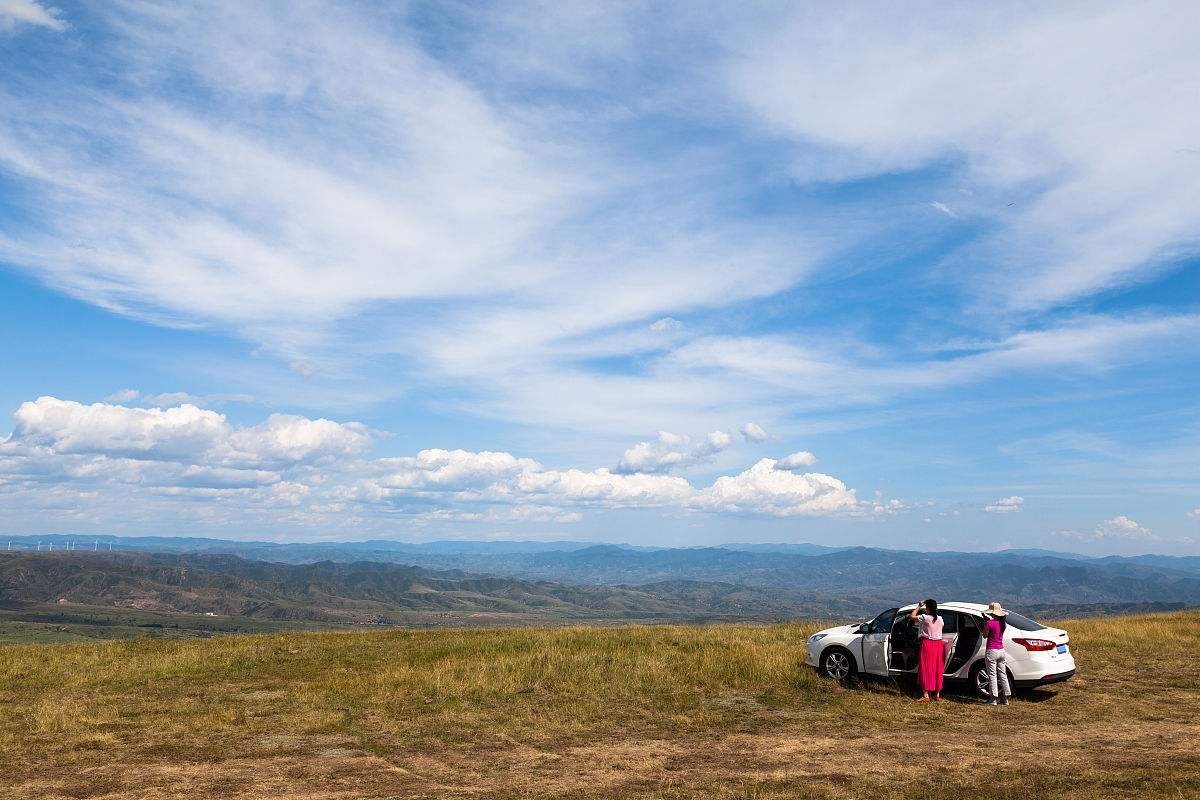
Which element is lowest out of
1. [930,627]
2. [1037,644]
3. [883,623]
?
[1037,644]

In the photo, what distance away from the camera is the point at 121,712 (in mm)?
16062

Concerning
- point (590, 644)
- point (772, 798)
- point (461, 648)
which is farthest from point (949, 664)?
point (461, 648)

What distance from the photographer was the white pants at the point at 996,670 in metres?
16.7

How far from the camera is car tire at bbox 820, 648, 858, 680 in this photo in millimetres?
18797

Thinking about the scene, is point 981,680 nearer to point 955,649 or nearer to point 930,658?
point 955,649

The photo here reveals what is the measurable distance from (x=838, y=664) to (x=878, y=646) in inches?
46.1

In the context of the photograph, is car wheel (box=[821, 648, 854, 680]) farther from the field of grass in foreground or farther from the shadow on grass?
the field of grass in foreground

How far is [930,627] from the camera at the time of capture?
1711 cm

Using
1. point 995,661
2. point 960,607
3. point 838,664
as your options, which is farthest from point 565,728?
point 960,607

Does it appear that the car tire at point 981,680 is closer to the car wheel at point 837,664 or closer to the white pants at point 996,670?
the white pants at point 996,670

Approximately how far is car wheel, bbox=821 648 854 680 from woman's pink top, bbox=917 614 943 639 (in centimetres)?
220

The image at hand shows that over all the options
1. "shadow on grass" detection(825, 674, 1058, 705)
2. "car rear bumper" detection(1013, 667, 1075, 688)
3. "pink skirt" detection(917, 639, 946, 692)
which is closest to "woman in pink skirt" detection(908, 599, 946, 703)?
"pink skirt" detection(917, 639, 946, 692)

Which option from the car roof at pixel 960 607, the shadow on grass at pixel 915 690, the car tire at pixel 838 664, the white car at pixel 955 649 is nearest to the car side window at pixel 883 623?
the white car at pixel 955 649

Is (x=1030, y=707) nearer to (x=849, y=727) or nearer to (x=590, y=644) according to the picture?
(x=849, y=727)
